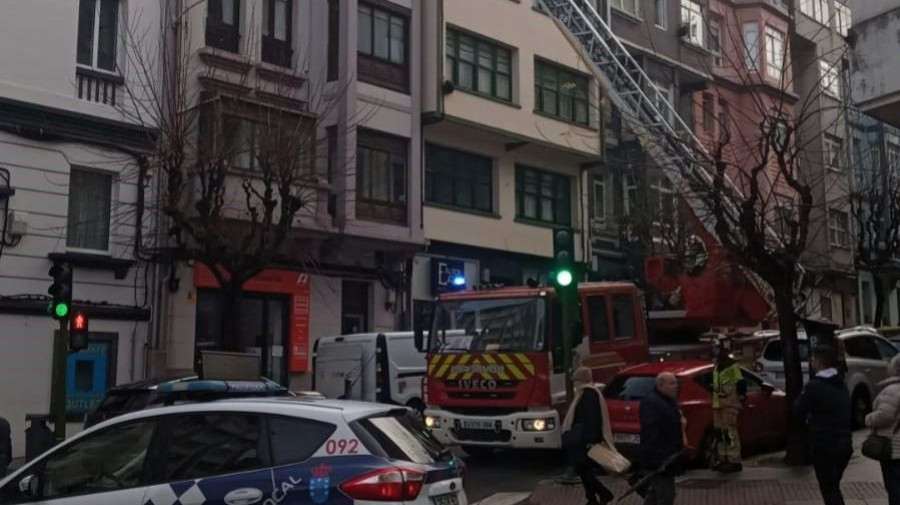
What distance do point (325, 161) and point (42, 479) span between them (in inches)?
633

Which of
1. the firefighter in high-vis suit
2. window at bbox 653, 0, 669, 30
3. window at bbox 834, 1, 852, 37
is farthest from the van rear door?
window at bbox 834, 1, 852, 37

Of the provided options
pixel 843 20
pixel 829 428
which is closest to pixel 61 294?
pixel 829 428

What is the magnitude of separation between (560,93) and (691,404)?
1809cm

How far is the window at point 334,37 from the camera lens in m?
24.1

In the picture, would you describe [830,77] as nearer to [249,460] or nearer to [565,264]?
[565,264]

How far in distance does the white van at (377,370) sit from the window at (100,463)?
11988mm

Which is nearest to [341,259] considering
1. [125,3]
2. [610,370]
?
[125,3]

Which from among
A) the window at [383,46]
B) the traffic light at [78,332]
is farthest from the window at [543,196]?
the traffic light at [78,332]

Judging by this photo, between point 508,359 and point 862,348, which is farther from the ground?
point 862,348

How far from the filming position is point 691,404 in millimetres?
14000

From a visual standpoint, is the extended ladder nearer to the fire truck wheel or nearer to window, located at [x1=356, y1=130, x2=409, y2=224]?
window, located at [x1=356, y1=130, x2=409, y2=224]

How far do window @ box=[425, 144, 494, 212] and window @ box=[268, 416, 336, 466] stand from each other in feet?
65.2

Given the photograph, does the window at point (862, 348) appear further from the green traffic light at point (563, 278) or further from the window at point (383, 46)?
the window at point (383, 46)

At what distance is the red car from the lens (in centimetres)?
1396
